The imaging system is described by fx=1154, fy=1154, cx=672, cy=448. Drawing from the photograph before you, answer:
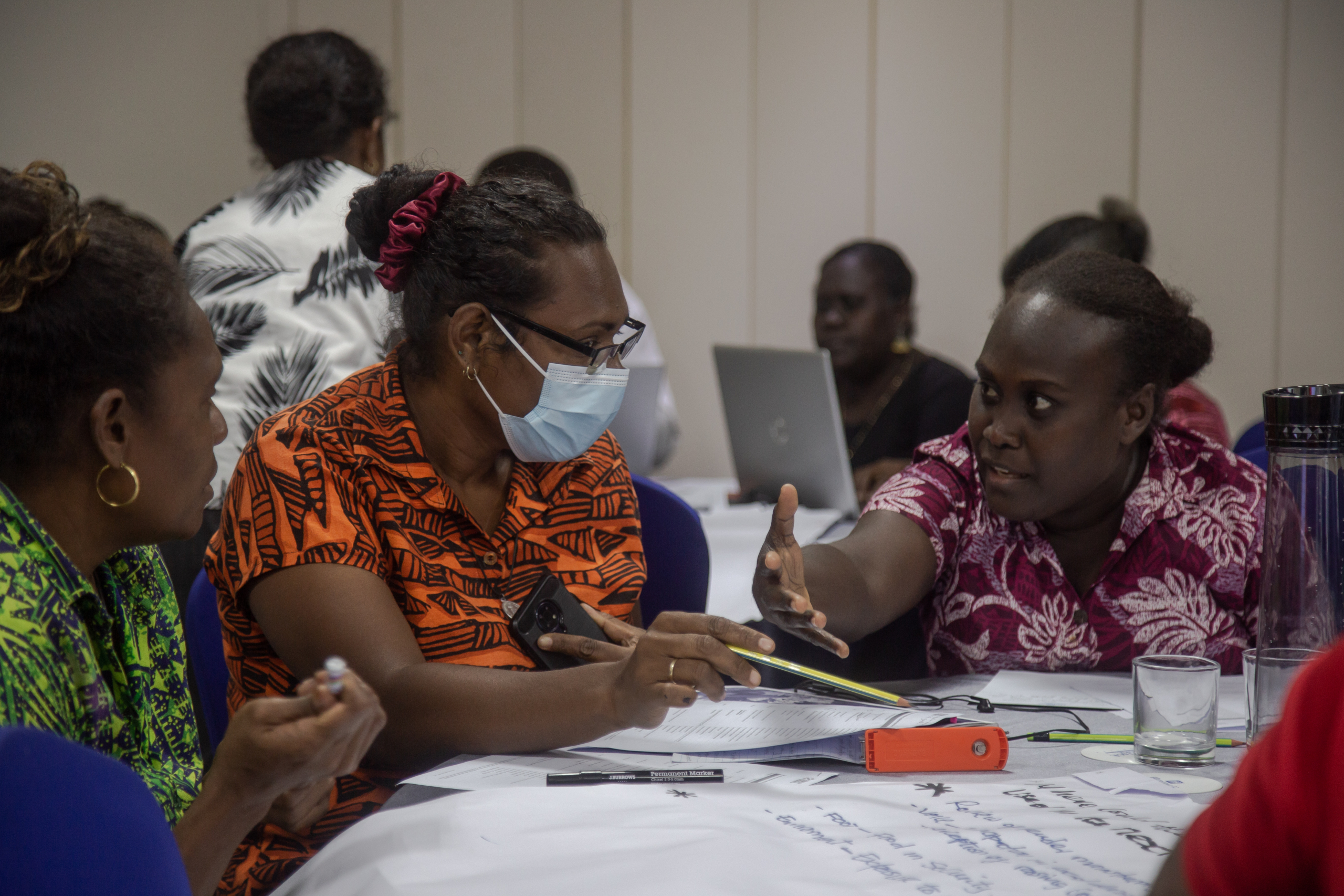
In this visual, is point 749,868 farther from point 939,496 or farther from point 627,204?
point 627,204

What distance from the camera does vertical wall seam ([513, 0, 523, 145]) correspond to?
4301mm

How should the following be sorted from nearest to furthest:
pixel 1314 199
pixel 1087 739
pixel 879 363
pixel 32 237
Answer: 1. pixel 32 237
2. pixel 1087 739
3. pixel 879 363
4. pixel 1314 199

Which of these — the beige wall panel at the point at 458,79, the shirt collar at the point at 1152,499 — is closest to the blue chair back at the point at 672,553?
the shirt collar at the point at 1152,499

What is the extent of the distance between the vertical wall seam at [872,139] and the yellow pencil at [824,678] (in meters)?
3.10

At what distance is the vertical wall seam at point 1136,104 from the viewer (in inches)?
159

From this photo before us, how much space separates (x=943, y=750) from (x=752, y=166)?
11.3 feet

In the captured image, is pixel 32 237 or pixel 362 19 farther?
pixel 362 19

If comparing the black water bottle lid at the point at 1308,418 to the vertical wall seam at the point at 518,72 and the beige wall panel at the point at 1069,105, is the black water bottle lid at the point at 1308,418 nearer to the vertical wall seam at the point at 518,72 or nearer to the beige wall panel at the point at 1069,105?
the beige wall panel at the point at 1069,105

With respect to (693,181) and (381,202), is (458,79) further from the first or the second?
(381,202)

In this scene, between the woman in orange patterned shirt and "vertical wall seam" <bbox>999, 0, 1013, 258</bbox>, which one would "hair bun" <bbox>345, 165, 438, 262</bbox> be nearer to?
the woman in orange patterned shirt

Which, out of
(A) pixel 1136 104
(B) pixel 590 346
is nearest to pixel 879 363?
(A) pixel 1136 104

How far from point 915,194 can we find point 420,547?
3.24 meters

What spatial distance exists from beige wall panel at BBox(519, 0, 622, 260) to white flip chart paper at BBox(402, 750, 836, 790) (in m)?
3.26

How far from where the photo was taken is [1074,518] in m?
1.70
